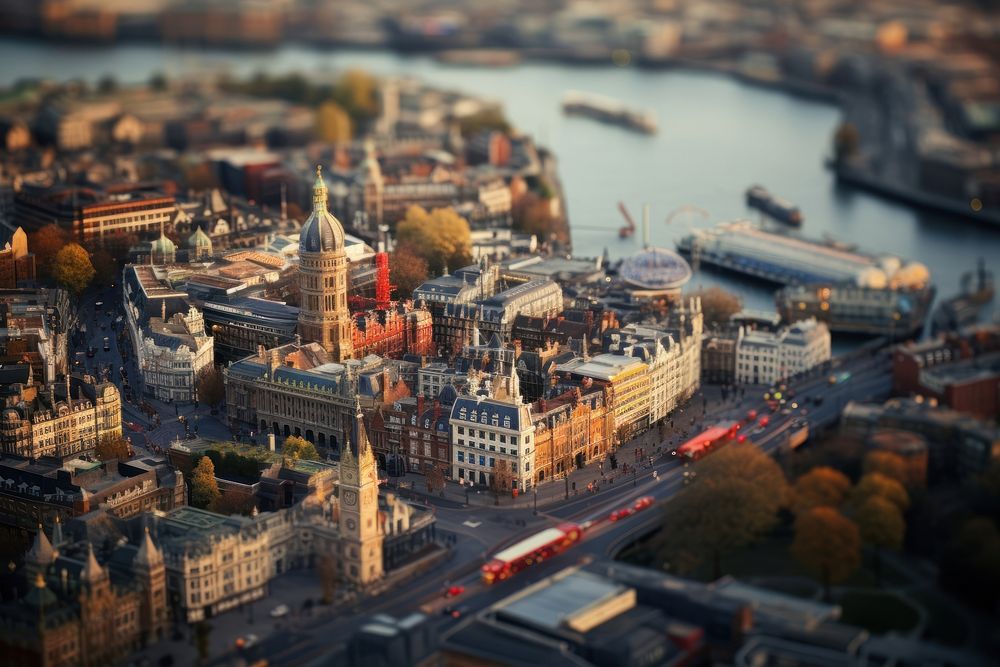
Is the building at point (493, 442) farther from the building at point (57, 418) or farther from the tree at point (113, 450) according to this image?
the building at point (57, 418)

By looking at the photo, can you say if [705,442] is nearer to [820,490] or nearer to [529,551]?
[820,490]

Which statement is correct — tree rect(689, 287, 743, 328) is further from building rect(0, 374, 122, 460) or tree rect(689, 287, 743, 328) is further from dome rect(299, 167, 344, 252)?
building rect(0, 374, 122, 460)

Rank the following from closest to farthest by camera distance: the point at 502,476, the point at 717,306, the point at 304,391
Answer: the point at 502,476 → the point at 304,391 → the point at 717,306

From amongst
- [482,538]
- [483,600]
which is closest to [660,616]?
[483,600]

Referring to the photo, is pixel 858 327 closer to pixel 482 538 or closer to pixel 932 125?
pixel 482 538

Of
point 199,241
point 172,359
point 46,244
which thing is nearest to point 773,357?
point 172,359

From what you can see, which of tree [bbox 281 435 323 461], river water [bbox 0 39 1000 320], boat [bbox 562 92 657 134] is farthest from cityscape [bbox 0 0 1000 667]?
boat [bbox 562 92 657 134]
